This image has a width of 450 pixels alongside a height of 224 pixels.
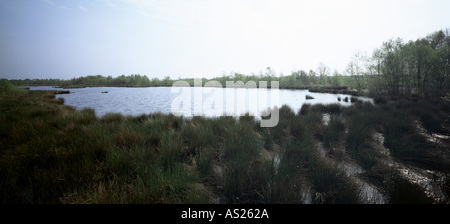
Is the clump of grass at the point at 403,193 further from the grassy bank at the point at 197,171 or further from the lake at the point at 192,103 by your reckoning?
the lake at the point at 192,103

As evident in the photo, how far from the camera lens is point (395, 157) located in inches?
169

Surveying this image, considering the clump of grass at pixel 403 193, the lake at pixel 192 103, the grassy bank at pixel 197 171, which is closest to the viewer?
the clump of grass at pixel 403 193

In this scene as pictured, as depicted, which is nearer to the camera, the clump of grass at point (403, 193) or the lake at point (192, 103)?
the clump of grass at point (403, 193)

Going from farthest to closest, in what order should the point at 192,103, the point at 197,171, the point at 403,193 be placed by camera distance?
the point at 192,103
the point at 197,171
the point at 403,193

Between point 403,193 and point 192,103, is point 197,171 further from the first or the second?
point 192,103

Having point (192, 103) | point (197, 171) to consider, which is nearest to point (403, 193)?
point (197, 171)

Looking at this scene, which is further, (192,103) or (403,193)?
(192,103)

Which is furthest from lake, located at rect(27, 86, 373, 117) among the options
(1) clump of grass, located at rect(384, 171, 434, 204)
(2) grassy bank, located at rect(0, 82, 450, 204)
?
(1) clump of grass, located at rect(384, 171, 434, 204)

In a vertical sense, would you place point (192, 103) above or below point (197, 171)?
above

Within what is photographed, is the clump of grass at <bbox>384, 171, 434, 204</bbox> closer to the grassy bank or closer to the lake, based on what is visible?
the grassy bank

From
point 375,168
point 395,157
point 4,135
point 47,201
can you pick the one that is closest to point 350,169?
point 375,168

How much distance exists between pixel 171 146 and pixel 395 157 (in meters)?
5.81

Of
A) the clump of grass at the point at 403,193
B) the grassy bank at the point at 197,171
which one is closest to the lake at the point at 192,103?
the grassy bank at the point at 197,171
